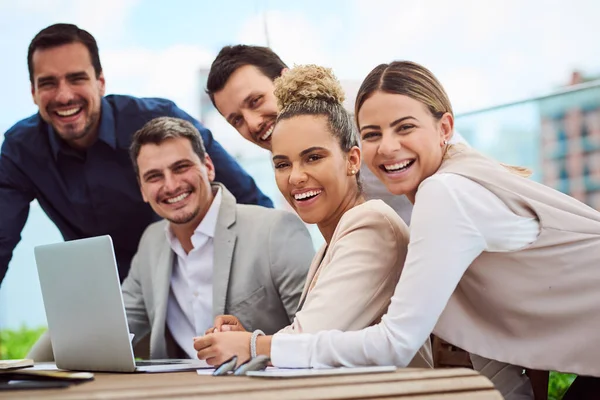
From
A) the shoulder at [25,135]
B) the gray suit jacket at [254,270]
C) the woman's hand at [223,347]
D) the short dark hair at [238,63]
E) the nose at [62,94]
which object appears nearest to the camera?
the woman's hand at [223,347]

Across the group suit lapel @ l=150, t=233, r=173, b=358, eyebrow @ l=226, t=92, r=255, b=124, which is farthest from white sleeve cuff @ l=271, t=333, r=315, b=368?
eyebrow @ l=226, t=92, r=255, b=124

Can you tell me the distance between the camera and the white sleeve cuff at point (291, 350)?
1402mm

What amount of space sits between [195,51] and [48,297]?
2.85 m

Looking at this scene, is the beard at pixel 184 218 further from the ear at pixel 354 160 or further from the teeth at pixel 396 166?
the teeth at pixel 396 166

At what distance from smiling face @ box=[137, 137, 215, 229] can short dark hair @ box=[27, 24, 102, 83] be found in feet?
2.25

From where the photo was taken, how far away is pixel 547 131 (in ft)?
11.1

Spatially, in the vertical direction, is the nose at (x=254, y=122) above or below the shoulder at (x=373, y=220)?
above

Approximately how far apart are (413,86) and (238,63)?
1.16 metres

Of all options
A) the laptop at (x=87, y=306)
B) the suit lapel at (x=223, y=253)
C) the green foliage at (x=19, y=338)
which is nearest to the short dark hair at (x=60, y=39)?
the suit lapel at (x=223, y=253)

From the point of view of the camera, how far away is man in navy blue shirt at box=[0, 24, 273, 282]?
3070 mm

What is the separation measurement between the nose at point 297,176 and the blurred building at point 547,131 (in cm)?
154

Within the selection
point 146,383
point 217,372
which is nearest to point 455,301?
point 217,372

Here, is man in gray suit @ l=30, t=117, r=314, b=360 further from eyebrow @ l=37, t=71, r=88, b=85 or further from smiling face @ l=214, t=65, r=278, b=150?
eyebrow @ l=37, t=71, r=88, b=85

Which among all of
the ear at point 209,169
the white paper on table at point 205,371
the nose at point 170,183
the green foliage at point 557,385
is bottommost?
the green foliage at point 557,385
